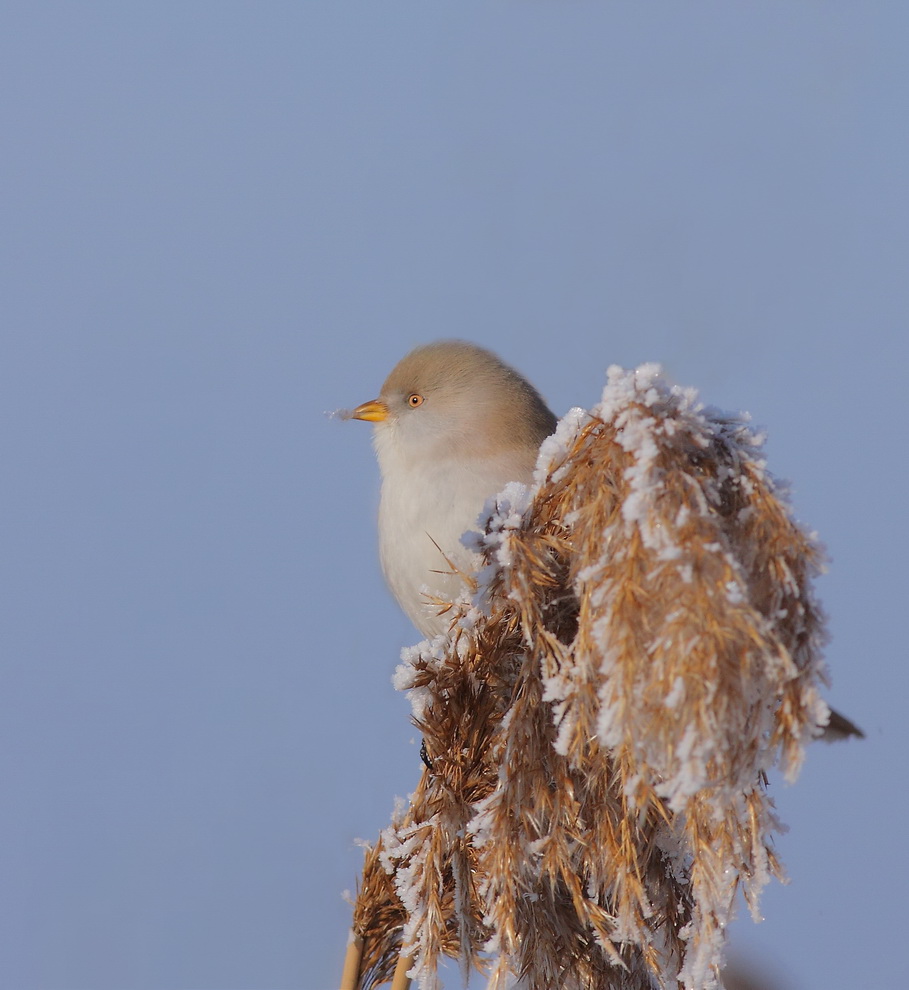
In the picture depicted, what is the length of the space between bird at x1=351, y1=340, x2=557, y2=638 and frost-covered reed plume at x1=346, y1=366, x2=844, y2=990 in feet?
3.88

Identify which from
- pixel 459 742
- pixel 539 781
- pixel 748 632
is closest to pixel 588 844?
pixel 539 781

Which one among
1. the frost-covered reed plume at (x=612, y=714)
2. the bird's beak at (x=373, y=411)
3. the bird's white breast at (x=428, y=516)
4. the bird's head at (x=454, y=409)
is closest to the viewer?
the frost-covered reed plume at (x=612, y=714)

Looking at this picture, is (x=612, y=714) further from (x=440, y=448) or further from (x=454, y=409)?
(x=454, y=409)

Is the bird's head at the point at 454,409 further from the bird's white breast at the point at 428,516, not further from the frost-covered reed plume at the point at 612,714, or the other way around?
the frost-covered reed plume at the point at 612,714

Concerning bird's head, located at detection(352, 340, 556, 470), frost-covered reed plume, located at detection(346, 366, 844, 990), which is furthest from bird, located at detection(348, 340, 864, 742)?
frost-covered reed plume, located at detection(346, 366, 844, 990)

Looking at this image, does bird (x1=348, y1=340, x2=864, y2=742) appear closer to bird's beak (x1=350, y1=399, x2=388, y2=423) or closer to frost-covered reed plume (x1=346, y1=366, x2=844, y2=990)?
bird's beak (x1=350, y1=399, x2=388, y2=423)

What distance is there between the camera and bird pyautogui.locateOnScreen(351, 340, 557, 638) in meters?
3.65

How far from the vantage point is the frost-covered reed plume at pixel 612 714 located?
1.62 metres

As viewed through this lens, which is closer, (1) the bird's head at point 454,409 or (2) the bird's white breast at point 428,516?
(2) the bird's white breast at point 428,516

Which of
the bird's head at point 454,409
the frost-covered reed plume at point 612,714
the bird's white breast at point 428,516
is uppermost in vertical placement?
the bird's head at point 454,409

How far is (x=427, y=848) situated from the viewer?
2.24 m

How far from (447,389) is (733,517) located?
239 cm

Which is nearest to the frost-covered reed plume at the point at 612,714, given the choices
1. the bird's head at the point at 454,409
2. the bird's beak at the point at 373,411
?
the bird's head at the point at 454,409

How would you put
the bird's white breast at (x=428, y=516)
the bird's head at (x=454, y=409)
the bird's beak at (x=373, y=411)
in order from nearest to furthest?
the bird's white breast at (x=428, y=516) < the bird's head at (x=454, y=409) < the bird's beak at (x=373, y=411)
